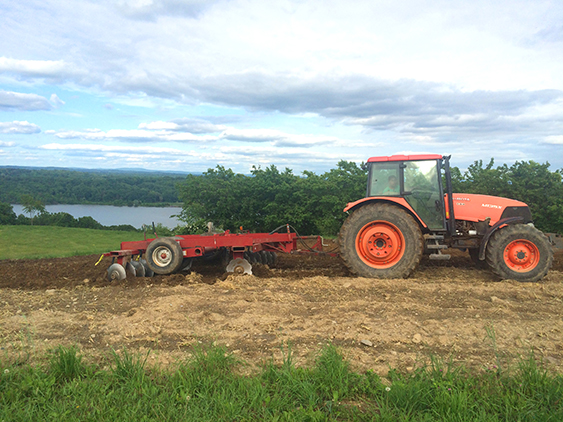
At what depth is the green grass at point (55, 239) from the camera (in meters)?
15.5

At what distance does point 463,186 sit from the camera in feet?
53.6

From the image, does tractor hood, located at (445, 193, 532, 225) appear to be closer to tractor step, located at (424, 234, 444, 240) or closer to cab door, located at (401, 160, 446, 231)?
cab door, located at (401, 160, 446, 231)

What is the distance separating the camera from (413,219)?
22.9 feet

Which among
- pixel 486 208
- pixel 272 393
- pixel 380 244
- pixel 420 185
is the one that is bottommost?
pixel 272 393

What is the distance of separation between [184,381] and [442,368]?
7.04 ft

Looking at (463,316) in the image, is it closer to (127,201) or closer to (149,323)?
(149,323)

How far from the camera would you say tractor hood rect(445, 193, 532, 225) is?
707 centimetres

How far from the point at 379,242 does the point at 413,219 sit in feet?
2.26

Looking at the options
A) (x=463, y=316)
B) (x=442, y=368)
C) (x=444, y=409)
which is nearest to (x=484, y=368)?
(x=442, y=368)

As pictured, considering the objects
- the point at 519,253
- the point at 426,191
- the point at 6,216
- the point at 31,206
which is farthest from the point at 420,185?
the point at 31,206

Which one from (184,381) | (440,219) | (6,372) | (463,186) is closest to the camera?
(184,381)

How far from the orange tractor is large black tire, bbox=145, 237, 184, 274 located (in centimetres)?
300

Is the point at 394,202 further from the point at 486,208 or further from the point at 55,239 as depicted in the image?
the point at 55,239

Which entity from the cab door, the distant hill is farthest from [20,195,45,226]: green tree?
the cab door
